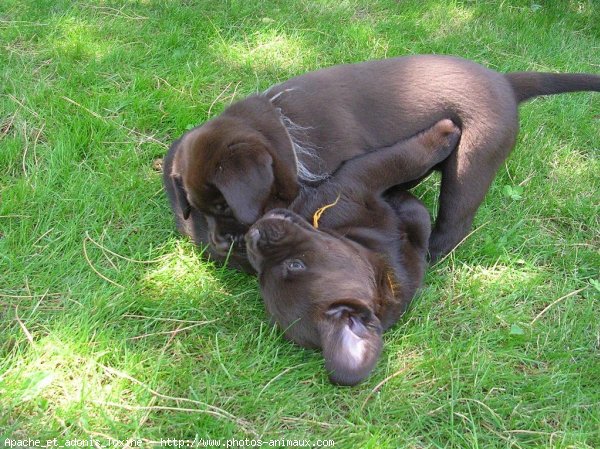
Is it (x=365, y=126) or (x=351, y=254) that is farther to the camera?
(x=365, y=126)

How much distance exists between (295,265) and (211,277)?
0.53 m

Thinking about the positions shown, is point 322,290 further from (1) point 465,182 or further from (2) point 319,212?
(1) point 465,182

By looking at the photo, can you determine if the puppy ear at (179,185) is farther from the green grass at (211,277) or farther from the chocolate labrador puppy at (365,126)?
the green grass at (211,277)

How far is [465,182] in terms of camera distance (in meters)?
3.13

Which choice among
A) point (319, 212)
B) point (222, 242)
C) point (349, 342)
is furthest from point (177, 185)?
point (349, 342)

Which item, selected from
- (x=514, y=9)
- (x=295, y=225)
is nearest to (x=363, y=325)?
(x=295, y=225)

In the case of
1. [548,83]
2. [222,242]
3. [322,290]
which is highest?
[548,83]

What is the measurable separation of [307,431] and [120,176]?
5.81ft

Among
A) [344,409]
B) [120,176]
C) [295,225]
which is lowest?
[344,409]

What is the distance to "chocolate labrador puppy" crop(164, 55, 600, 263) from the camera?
2943 millimetres

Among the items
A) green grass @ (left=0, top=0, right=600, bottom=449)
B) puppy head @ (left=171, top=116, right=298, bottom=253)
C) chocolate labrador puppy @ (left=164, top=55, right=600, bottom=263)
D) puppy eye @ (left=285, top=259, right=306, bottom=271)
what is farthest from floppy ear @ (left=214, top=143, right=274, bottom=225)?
green grass @ (left=0, top=0, right=600, bottom=449)

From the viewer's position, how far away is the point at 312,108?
3232 mm

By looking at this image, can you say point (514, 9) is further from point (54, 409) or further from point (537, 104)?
point (54, 409)

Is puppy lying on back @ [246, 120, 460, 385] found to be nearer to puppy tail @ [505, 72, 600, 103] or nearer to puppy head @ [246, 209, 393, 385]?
puppy head @ [246, 209, 393, 385]
